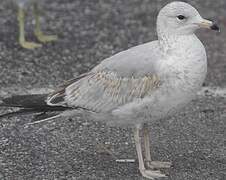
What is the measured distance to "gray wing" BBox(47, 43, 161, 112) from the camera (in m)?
4.82

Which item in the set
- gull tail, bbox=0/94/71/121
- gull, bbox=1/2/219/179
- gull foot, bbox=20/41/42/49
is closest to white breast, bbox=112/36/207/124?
gull, bbox=1/2/219/179

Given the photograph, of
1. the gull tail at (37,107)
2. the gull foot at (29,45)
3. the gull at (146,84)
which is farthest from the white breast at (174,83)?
the gull foot at (29,45)

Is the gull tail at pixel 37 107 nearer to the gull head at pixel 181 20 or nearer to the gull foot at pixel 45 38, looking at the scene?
the gull head at pixel 181 20

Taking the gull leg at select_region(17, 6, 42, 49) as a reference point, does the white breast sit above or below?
above

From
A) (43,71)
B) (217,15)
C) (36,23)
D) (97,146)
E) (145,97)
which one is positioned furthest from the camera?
(217,15)

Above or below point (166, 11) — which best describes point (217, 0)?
below

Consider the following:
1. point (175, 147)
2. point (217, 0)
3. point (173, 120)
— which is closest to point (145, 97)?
point (175, 147)

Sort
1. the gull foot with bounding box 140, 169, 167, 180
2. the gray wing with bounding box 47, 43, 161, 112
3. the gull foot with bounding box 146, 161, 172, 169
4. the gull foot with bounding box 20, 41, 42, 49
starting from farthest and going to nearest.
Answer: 1. the gull foot with bounding box 20, 41, 42, 49
2. the gull foot with bounding box 146, 161, 172, 169
3. the gull foot with bounding box 140, 169, 167, 180
4. the gray wing with bounding box 47, 43, 161, 112

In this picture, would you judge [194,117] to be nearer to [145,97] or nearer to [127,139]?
[127,139]

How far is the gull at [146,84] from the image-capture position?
4.73 metres

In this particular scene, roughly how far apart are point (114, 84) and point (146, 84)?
289mm

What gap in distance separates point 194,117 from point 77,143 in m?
1.20

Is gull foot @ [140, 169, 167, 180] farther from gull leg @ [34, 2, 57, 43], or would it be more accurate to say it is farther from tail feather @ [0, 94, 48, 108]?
gull leg @ [34, 2, 57, 43]

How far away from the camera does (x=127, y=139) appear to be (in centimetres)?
568
